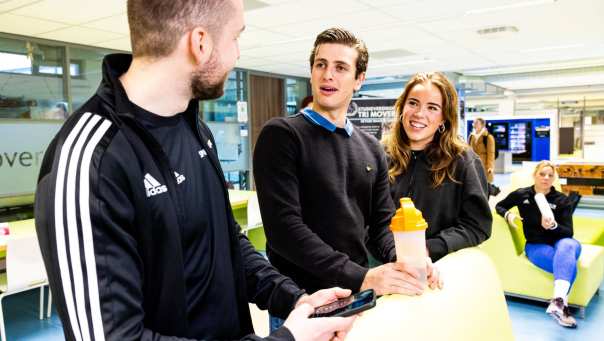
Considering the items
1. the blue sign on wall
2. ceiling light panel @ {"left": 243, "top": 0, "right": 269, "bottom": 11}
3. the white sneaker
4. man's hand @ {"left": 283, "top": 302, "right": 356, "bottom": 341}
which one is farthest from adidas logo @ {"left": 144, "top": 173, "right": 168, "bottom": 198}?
the blue sign on wall

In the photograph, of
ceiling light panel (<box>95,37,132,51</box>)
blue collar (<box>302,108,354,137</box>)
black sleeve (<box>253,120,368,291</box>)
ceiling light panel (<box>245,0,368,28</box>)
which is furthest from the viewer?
ceiling light panel (<box>95,37,132,51</box>)

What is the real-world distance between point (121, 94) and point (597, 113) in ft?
86.0

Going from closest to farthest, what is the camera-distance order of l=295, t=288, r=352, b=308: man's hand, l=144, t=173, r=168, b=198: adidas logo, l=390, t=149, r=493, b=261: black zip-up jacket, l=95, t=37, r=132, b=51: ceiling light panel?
l=144, t=173, r=168, b=198: adidas logo, l=295, t=288, r=352, b=308: man's hand, l=390, t=149, r=493, b=261: black zip-up jacket, l=95, t=37, r=132, b=51: ceiling light panel

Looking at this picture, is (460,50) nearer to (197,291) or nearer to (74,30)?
(74,30)

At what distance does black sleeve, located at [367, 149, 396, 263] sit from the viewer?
5.63 ft

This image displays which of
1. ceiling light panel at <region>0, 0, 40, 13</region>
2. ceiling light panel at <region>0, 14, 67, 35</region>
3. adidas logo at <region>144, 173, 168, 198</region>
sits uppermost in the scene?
ceiling light panel at <region>0, 14, 67, 35</region>

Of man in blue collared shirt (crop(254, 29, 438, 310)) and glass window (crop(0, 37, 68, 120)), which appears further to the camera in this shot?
glass window (crop(0, 37, 68, 120))

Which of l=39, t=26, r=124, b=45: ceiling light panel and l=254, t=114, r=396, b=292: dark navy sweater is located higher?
l=39, t=26, r=124, b=45: ceiling light panel

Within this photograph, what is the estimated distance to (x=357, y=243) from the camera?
158 centimetres

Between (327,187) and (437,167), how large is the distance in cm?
61

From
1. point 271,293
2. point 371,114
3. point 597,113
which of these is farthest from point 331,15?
point 597,113

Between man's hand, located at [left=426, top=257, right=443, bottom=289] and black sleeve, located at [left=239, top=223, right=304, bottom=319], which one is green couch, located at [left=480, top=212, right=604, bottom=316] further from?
black sleeve, located at [left=239, top=223, right=304, bottom=319]

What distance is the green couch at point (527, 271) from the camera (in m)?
3.71

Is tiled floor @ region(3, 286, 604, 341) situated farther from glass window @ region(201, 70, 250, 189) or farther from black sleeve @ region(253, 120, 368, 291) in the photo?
glass window @ region(201, 70, 250, 189)
